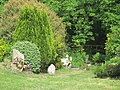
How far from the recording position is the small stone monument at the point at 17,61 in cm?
1155

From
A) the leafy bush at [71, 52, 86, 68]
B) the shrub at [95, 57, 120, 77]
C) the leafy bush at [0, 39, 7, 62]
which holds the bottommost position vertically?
the shrub at [95, 57, 120, 77]

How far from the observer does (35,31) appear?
42.5 feet

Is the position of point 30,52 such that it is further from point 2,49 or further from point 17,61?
point 2,49

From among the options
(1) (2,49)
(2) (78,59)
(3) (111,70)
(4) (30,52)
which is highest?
(1) (2,49)

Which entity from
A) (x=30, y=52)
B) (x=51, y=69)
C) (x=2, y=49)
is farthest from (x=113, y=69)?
(x=2, y=49)

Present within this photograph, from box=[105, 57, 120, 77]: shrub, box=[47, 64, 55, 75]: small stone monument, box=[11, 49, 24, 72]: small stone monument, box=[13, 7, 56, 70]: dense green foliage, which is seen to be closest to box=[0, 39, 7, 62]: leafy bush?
box=[13, 7, 56, 70]: dense green foliage

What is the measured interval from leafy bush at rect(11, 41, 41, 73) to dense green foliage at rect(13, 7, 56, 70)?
2.06ft

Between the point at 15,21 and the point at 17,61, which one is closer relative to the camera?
the point at 17,61

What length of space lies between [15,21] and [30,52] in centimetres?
292

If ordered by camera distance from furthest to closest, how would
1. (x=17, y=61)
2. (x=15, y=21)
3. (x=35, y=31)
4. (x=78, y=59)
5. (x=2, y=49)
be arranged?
(x=78, y=59) < (x=15, y=21) < (x=2, y=49) < (x=35, y=31) < (x=17, y=61)

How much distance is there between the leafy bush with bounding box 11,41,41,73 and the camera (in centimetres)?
1211

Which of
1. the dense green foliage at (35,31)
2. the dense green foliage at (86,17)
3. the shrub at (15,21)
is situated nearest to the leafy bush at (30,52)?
the dense green foliage at (35,31)

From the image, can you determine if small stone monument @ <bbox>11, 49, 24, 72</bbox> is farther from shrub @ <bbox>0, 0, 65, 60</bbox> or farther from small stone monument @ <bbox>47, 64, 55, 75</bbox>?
shrub @ <bbox>0, 0, 65, 60</bbox>

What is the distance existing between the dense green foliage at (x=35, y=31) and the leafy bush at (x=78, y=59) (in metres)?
3.86
